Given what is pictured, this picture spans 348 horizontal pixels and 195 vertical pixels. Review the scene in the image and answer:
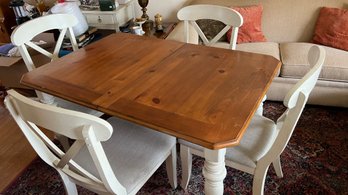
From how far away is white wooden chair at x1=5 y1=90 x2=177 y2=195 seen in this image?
0.83m

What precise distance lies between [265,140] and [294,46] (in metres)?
1.22

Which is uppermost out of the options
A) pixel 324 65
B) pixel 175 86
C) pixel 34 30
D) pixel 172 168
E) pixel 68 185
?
pixel 34 30

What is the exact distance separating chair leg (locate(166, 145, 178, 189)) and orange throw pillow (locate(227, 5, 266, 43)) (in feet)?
4.31

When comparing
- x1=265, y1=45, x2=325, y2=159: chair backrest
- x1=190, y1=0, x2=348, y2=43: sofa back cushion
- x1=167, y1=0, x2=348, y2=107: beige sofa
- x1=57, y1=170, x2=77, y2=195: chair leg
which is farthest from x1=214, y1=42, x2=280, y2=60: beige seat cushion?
x1=57, y1=170, x2=77, y2=195: chair leg

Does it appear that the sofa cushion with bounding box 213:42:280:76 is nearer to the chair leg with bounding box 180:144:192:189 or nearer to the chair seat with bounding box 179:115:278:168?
the chair seat with bounding box 179:115:278:168

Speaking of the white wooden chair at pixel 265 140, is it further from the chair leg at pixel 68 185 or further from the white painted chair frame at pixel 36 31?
the white painted chair frame at pixel 36 31

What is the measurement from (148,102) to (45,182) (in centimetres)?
105

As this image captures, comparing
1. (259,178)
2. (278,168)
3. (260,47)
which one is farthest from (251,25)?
(259,178)

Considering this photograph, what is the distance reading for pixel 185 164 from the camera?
146 centimetres

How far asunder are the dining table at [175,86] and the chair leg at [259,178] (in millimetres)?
224

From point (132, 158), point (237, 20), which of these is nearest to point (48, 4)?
point (237, 20)

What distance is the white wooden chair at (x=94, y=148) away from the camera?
832 millimetres

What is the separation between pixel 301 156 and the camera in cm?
175

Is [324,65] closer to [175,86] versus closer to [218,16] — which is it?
[218,16]
